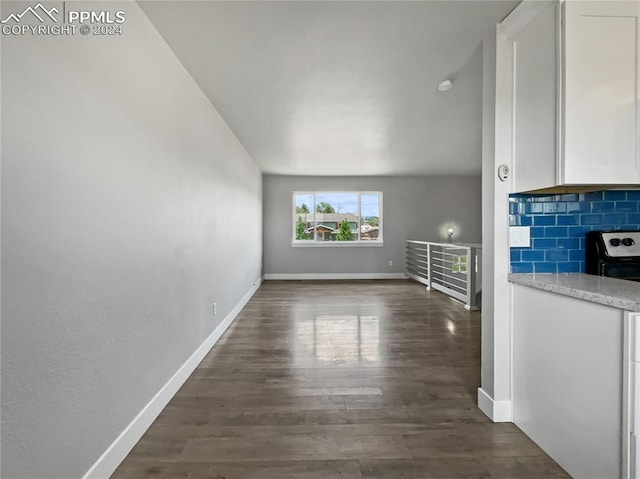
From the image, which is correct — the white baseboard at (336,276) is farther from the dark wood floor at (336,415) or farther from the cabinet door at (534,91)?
the cabinet door at (534,91)

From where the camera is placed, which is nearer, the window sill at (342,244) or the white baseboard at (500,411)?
the white baseboard at (500,411)

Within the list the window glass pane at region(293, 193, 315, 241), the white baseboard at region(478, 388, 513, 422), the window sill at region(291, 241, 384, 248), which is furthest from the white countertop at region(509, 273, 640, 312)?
the window glass pane at region(293, 193, 315, 241)

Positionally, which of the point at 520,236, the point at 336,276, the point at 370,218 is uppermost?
the point at 370,218

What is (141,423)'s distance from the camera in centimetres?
181

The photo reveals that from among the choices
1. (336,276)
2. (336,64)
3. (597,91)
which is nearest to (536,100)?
(597,91)

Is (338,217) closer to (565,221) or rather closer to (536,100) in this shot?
(565,221)

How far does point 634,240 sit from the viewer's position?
1834mm

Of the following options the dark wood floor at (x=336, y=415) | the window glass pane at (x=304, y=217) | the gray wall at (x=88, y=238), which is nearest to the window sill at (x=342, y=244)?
the window glass pane at (x=304, y=217)

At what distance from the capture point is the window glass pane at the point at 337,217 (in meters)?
7.83

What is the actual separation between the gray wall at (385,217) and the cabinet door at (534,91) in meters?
5.88

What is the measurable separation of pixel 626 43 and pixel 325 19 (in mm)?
1534

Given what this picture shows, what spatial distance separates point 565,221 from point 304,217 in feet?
20.3

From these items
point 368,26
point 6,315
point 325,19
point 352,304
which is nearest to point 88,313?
point 6,315

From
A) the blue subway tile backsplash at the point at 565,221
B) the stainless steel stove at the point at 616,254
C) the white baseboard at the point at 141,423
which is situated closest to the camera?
the white baseboard at the point at 141,423
